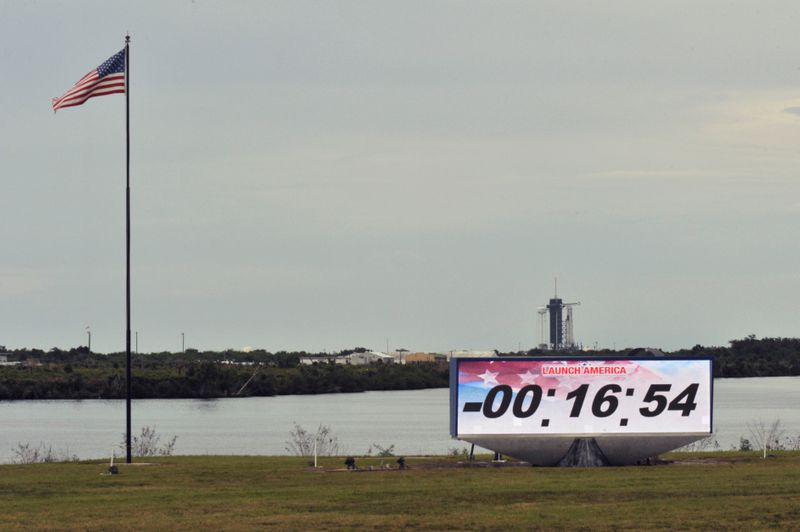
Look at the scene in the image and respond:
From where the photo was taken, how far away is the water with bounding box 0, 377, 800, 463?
233 feet

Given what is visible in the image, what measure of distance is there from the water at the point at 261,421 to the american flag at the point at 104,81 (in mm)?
22480

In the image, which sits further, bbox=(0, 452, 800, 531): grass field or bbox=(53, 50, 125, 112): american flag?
bbox=(53, 50, 125, 112): american flag

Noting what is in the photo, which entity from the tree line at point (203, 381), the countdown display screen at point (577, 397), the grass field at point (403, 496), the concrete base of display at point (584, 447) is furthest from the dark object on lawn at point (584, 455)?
the tree line at point (203, 381)

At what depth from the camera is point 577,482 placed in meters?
34.5

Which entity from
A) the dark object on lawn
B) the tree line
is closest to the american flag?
the dark object on lawn

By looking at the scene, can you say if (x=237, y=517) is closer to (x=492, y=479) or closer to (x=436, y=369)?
(x=492, y=479)

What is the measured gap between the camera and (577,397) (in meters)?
40.2

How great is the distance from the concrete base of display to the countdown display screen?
18cm

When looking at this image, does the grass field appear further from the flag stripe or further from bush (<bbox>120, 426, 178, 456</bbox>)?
the flag stripe

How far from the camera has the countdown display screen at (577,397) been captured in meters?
39.9

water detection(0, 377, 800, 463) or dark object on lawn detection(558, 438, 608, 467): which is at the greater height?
dark object on lawn detection(558, 438, 608, 467)

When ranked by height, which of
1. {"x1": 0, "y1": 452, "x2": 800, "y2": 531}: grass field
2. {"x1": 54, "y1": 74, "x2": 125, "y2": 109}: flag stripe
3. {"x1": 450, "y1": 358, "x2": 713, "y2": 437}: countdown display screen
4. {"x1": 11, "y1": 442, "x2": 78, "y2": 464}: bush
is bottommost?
{"x1": 11, "y1": 442, "x2": 78, "y2": 464}: bush

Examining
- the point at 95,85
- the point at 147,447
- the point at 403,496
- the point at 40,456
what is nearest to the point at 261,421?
the point at 40,456

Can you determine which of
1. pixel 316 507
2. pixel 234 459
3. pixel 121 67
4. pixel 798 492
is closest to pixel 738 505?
pixel 798 492
